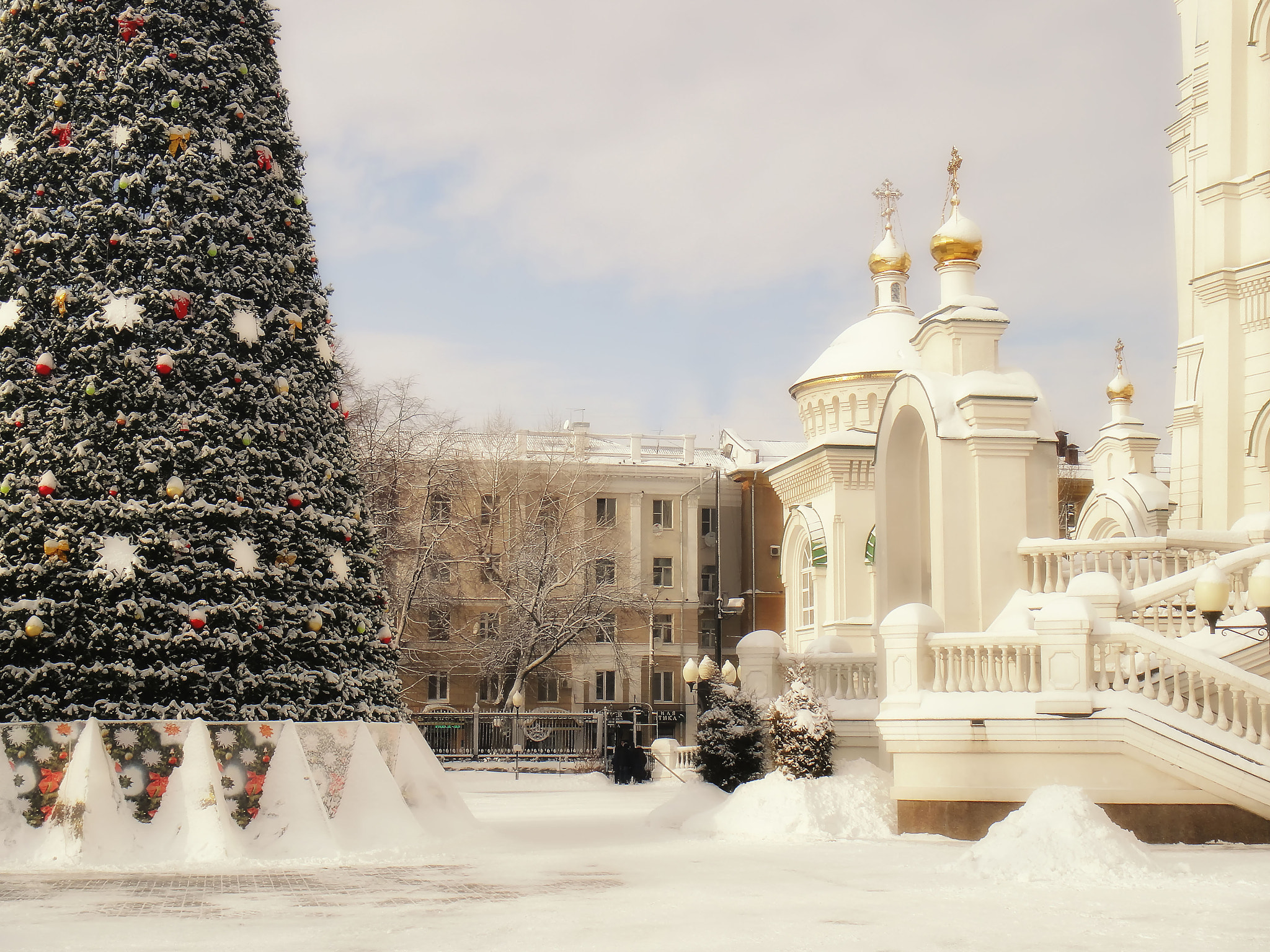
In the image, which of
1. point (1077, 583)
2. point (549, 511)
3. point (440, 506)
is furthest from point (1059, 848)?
point (549, 511)

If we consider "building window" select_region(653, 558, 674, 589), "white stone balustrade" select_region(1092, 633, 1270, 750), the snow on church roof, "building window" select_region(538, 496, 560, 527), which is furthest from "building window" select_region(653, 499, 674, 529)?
"white stone balustrade" select_region(1092, 633, 1270, 750)

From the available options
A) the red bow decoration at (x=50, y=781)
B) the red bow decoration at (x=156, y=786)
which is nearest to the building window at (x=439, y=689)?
the red bow decoration at (x=156, y=786)

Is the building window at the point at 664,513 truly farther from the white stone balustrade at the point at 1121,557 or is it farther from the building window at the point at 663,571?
the white stone balustrade at the point at 1121,557

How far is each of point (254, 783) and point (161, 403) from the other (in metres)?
3.56

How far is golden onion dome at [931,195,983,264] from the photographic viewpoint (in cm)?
2058

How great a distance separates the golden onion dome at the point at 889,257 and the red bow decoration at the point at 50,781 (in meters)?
32.2

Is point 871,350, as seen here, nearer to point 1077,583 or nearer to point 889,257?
point 889,257

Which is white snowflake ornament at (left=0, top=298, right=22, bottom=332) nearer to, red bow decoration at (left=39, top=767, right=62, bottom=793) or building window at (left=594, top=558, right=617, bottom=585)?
red bow decoration at (left=39, top=767, right=62, bottom=793)

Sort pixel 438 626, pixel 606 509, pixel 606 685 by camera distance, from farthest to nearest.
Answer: pixel 606 509, pixel 606 685, pixel 438 626

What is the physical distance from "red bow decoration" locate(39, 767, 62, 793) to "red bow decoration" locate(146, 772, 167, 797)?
0.74m

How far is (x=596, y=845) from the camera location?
15.1 meters

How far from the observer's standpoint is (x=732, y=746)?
19500 millimetres

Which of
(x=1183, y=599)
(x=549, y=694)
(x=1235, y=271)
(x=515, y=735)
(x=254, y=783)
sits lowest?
(x=549, y=694)

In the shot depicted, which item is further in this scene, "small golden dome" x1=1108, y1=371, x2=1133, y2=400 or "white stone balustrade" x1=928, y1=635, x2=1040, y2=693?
"small golden dome" x1=1108, y1=371, x2=1133, y2=400
